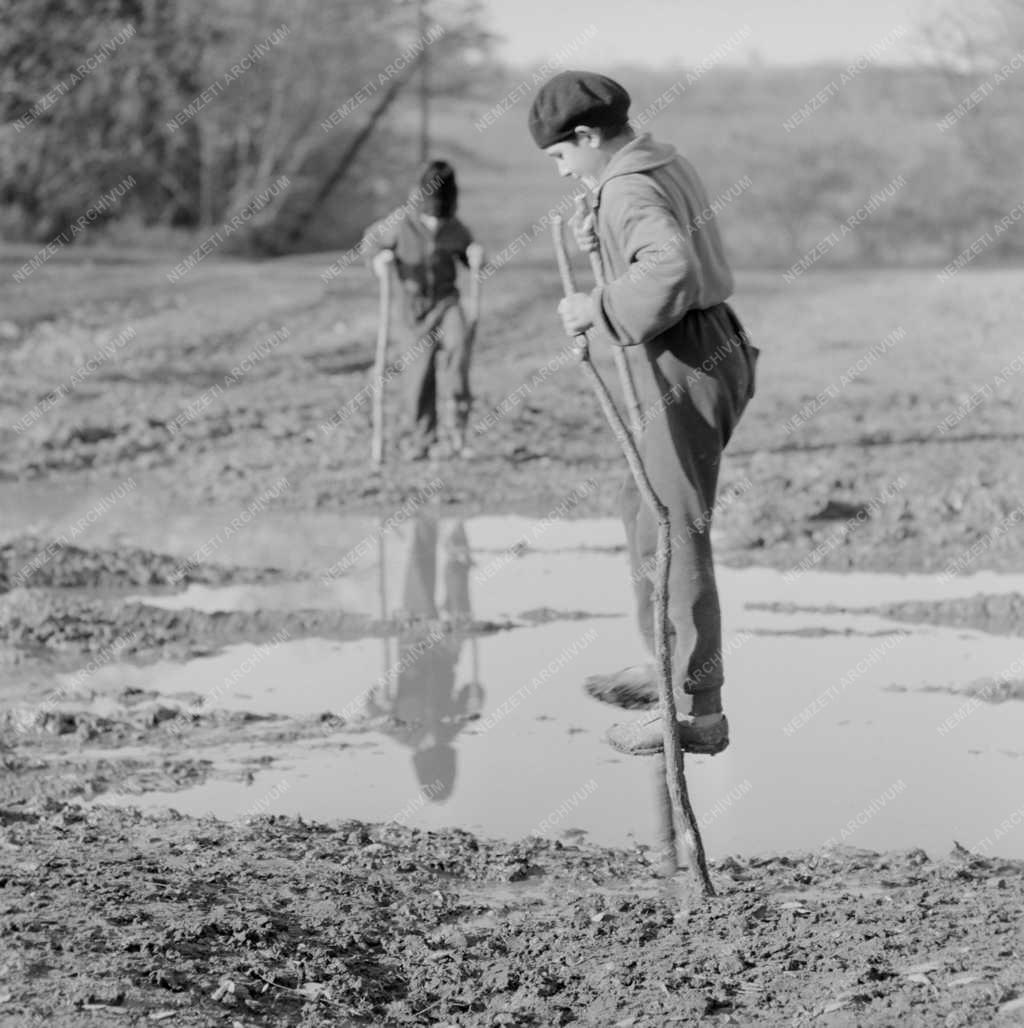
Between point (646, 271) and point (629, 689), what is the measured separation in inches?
57.1

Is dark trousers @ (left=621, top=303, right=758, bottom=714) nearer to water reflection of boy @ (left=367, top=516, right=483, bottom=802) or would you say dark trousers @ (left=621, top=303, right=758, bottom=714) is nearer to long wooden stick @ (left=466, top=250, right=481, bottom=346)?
water reflection of boy @ (left=367, top=516, right=483, bottom=802)

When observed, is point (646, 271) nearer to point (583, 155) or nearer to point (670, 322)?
point (670, 322)

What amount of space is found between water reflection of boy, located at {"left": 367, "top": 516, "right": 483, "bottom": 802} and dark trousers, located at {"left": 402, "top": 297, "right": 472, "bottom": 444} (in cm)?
262

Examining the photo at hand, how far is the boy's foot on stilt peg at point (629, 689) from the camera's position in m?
5.62

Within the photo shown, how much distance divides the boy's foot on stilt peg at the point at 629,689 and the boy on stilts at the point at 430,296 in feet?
21.5

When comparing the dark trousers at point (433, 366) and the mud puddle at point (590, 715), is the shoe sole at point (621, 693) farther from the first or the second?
the dark trousers at point (433, 366)

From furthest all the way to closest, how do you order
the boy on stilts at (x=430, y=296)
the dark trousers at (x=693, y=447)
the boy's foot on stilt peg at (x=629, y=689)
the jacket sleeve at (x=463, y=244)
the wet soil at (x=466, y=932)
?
the jacket sleeve at (x=463, y=244)
the boy on stilts at (x=430, y=296)
the boy's foot on stilt peg at (x=629, y=689)
the dark trousers at (x=693, y=447)
the wet soil at (x=466, y=932)

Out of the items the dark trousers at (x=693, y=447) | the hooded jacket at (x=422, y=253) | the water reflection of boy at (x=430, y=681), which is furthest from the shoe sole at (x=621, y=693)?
the hooded jacket at (x=422, y=253)

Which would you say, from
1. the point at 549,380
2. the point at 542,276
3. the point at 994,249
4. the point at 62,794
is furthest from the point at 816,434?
the point at 994,249

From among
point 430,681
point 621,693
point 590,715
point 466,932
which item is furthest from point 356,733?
point 466,932

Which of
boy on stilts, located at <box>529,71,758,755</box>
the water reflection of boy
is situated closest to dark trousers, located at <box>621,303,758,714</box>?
boy on stilts, located at <box>529,71,758,755</box>

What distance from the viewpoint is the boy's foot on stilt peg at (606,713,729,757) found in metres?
5.14

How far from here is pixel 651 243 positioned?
479 centimetres

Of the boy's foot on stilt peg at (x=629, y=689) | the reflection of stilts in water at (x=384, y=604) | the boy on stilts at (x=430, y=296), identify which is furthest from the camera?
the boy on stilts at (x=430, y=296)
